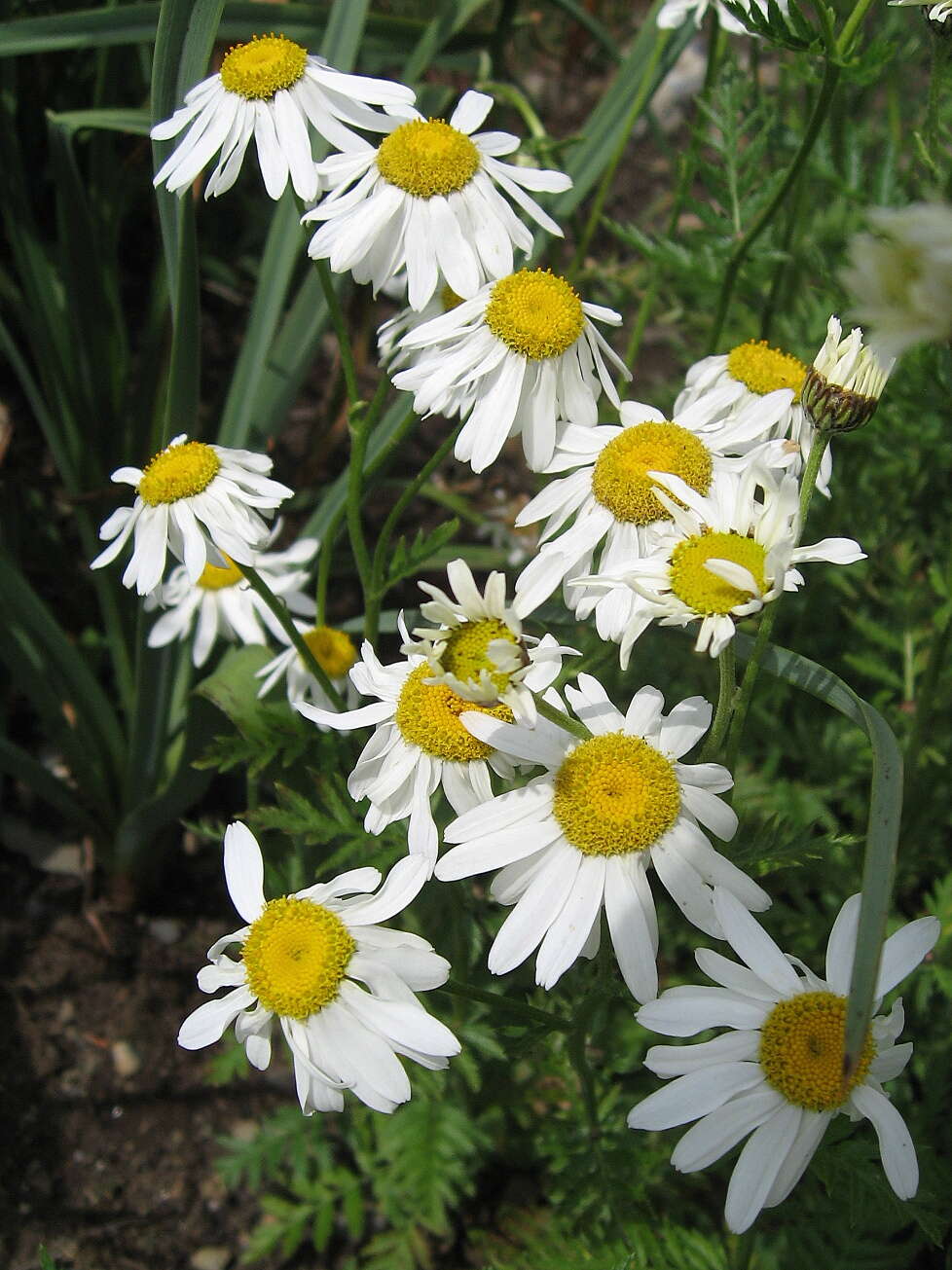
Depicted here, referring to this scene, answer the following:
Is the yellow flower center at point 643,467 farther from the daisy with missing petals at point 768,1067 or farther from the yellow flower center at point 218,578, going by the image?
the yellow flower center at point 218,578

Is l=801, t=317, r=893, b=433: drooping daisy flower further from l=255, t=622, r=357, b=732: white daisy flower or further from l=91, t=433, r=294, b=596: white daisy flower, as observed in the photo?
l=255, t=622, r=357, b=732: white daisy flower

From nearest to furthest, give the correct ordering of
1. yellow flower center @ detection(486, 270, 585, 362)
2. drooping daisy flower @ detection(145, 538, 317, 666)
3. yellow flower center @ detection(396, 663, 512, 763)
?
yellow flower center @ detection(396, 663, 512, 763)
yellow flower center @ detection(486, 270, 585, 362)
drooping daisy flower @ detection(145, 538, 317, 666)

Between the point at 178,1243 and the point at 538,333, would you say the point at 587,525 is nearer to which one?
the point at 538,333

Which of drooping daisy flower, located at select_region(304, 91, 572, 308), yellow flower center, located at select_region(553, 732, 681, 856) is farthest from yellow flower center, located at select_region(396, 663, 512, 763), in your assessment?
drooping daisy flower, located at select_region(304, 91, 572, 308)

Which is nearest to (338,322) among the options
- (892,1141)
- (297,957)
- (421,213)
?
(421,213)

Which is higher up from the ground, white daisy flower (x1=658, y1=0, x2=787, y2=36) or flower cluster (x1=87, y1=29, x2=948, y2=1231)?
white daisy flower (x1=658, y1=0, x2=787, y2=36)

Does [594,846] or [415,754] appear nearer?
[594,846]

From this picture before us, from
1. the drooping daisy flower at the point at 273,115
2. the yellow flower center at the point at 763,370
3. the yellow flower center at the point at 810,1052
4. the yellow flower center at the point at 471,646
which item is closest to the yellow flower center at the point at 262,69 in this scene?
the drooping daisy flower at the point at 273,115

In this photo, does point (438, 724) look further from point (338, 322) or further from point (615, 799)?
point (338, 322)
